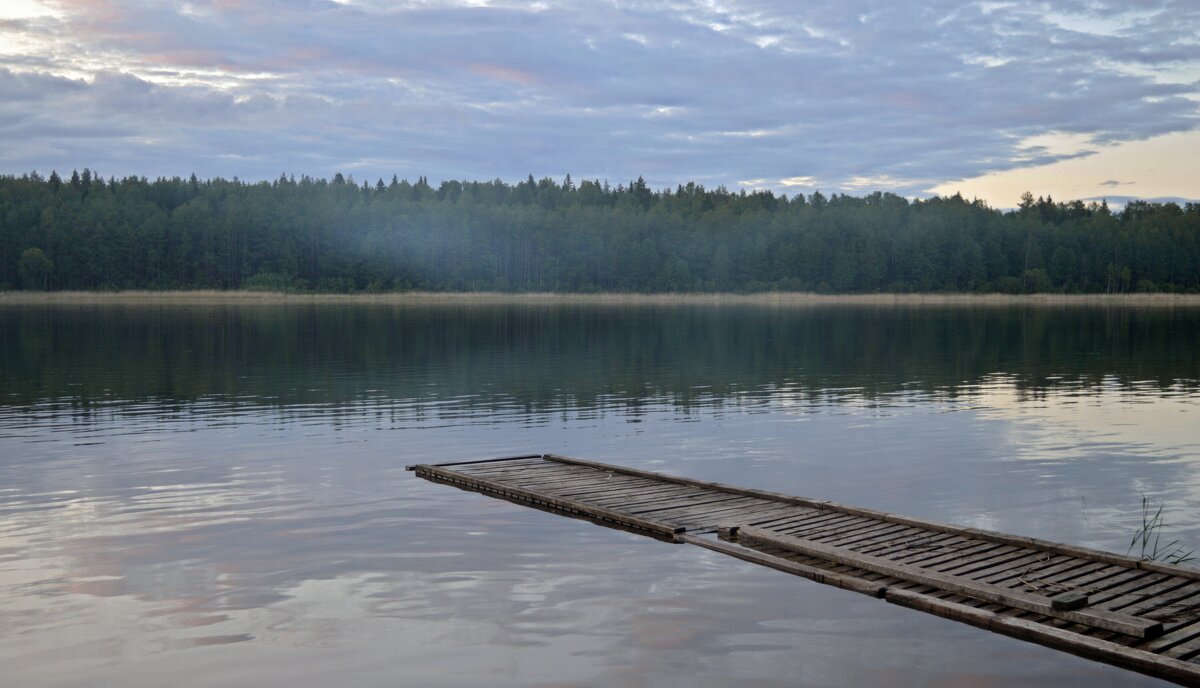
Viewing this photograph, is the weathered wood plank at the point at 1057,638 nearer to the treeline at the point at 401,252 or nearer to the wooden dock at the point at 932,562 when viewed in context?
the wooden dock at the point at 932,562

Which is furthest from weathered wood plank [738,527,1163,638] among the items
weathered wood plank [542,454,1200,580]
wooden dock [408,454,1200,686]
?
weathered wood plank [542,454,1200,580]

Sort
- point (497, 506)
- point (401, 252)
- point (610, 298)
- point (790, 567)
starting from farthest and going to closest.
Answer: point (401, 252), point (610, 298), point (497, 506), point (790, 567)

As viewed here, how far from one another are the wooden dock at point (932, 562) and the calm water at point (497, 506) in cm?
29

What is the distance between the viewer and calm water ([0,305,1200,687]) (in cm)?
1073

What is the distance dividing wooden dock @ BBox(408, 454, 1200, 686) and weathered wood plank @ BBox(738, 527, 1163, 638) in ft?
0.04

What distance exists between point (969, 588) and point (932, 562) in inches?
54.1

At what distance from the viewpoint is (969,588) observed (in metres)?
11.9

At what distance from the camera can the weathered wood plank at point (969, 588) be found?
34.6 ft

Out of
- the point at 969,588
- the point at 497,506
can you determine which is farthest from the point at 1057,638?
the point at 497,506

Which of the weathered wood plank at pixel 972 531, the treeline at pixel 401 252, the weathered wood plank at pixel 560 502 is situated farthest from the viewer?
the treeline at pixel 401 252

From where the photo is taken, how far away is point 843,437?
→ 2592 cm

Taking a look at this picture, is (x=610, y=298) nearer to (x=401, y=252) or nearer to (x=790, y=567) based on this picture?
(x=401, y=252)

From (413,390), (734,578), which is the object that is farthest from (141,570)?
(413,390)

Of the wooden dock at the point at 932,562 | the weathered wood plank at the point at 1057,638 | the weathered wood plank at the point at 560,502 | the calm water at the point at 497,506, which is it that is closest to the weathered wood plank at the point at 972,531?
the wooden dock at the point at 932,562
